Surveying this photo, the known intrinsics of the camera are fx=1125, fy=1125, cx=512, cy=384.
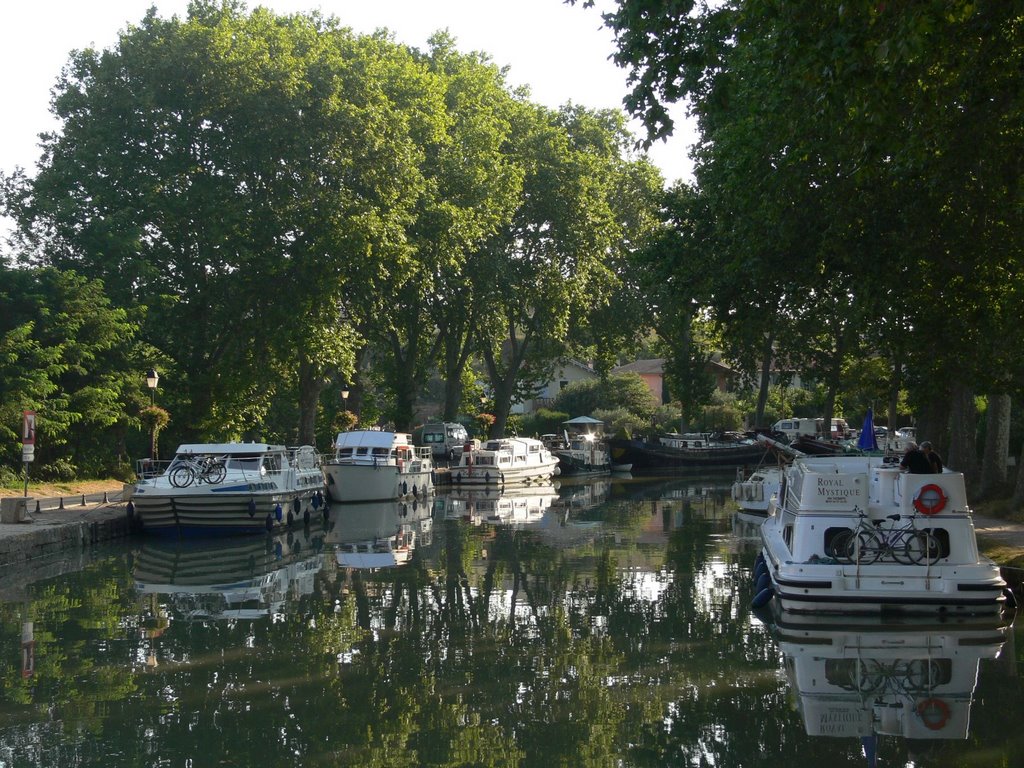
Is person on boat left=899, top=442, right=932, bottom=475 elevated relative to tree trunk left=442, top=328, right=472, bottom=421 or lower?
lower

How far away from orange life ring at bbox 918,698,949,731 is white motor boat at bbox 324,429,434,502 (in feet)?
94.6

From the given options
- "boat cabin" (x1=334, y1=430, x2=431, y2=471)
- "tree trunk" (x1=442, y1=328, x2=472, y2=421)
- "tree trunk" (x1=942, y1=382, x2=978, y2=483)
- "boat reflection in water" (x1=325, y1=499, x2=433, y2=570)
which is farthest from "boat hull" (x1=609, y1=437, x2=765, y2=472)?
"tree trunk" (x1=942, y1=382, x2=978, y2=483)

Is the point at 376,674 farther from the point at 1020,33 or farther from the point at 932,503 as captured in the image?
the point at 1020,33

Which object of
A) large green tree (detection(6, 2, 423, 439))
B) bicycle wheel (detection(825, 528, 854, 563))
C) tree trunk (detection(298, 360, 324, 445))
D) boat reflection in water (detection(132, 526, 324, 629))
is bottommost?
boat reflection in water (detection(132, 526, 324, 629))

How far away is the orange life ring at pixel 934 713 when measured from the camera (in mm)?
11258

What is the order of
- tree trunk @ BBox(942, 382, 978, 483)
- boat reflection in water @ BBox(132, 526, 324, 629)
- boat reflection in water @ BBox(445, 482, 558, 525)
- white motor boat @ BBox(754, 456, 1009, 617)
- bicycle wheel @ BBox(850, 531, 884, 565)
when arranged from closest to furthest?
white motor boat @ BBox(754, 456, 1009, 617) < bicycle wheel @ BBox(850, 531, 884, 565) < boat reflection in water @ BBox(132, 526, 324, 629) < tree trunk @ BBox(942, 382, 978, 483) < boat reflection in water @ BBox(445, 482, 558, 525)

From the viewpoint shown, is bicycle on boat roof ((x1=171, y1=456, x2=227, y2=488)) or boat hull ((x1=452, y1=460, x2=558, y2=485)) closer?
bicycle on boat roof ((x1=171, y1=456, x2=227, y2=488))

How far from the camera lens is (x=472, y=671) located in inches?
535

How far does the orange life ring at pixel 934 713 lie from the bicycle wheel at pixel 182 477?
20798mm

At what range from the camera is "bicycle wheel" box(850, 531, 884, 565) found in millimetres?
A: 16406

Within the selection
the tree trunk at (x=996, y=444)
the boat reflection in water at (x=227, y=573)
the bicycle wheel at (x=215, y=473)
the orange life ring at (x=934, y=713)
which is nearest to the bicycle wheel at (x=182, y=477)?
the bicycle wheel at (x=215, y=473)

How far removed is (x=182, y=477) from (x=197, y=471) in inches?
23.8

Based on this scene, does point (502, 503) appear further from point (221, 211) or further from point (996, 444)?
point (996, 444)

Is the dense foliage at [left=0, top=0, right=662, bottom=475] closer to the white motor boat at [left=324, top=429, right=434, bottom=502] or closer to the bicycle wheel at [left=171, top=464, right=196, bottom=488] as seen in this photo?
the white motor boat at [left=324, top=429, right=434, bottom=502]
